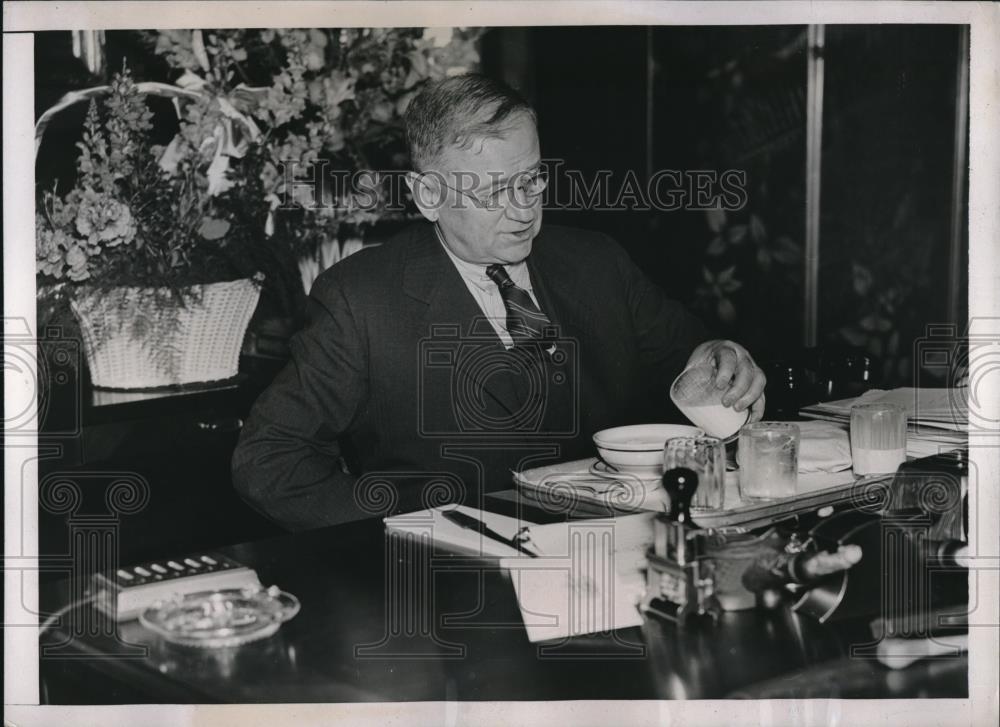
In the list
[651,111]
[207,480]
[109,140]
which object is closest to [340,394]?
[207,480]

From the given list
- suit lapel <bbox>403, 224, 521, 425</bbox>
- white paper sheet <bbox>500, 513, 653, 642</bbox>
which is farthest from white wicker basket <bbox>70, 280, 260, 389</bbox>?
white paper sheet <bbox>500, 513, 653, 642</bbox>

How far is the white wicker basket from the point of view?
199 cm

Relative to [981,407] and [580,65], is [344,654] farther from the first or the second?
[580,65]

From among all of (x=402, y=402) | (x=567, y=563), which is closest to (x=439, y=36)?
(x=402, y=402)

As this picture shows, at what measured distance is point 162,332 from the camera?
2.11 m

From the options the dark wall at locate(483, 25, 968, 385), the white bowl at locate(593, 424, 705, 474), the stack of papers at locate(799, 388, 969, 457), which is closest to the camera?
the white bowl at locate(593, 424, 705, 474)

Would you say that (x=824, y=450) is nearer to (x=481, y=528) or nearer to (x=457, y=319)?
(x=481, y=528)

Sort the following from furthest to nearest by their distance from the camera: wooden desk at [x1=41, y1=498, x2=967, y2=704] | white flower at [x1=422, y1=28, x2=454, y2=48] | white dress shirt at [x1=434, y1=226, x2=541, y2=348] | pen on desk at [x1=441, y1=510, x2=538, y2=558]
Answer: white flower at [x1=422, y1=28, x2=454, y2=48], white dress shirt at [x1=434, y1=226, x2=541, y2=348], pen on desk at [x1=441, y1=510, x2=538, y2=558], wooden desk at [x1=41, y1=498, x2=967, y2=704]

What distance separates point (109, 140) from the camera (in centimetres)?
199

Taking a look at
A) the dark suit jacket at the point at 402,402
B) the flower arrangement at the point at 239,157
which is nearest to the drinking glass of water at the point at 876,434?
the dark suit jacket at the point at 402,402

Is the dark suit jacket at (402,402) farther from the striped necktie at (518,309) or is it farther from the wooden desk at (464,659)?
the wooden desk at (464,659)

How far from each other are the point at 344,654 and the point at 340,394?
0.93 meters

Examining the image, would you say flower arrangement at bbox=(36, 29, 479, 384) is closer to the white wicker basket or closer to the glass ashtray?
the white wicker basket

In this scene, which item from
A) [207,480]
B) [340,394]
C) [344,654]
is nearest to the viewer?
Result: [344,654]
